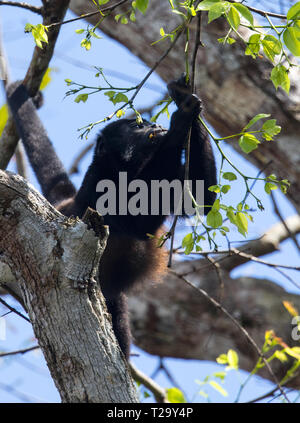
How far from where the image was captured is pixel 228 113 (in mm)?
4199

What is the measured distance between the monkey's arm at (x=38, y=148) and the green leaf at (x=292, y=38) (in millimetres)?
2539

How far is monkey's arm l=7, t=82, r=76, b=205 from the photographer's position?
12.6 feet

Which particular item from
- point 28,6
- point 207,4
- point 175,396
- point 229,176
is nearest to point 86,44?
point 207,4

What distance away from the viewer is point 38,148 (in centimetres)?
392

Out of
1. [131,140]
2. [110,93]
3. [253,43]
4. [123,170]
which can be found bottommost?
[253,43]

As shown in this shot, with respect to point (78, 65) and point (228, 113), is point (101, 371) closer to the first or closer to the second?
point (78, 65)

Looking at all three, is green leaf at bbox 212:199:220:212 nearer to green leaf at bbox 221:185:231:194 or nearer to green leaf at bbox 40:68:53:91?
green leaf at bbox 221:185:231:194

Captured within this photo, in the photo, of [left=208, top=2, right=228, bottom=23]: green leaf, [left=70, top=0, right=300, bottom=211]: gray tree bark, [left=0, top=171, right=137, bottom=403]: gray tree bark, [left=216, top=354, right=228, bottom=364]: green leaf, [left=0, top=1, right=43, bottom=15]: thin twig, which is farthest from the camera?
[left=70, top=0, right=300, bottom=211]: gray tree bark

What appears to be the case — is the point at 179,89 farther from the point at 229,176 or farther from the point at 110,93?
the point at 229,176

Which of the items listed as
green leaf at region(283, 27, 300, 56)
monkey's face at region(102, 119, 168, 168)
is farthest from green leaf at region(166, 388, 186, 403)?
green leaf at region(283, 27, 300, 56)

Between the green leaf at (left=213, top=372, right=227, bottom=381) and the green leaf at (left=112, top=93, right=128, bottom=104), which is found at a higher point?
the green leaf at (left=112, top=93, right=128, bottom=104)

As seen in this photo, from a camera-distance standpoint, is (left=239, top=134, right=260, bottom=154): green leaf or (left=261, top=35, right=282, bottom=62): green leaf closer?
(left=261, top=35, right=282, bottom=62): green leaf

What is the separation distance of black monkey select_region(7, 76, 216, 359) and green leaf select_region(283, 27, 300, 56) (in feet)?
3.90

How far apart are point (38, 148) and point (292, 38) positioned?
8.63ft
